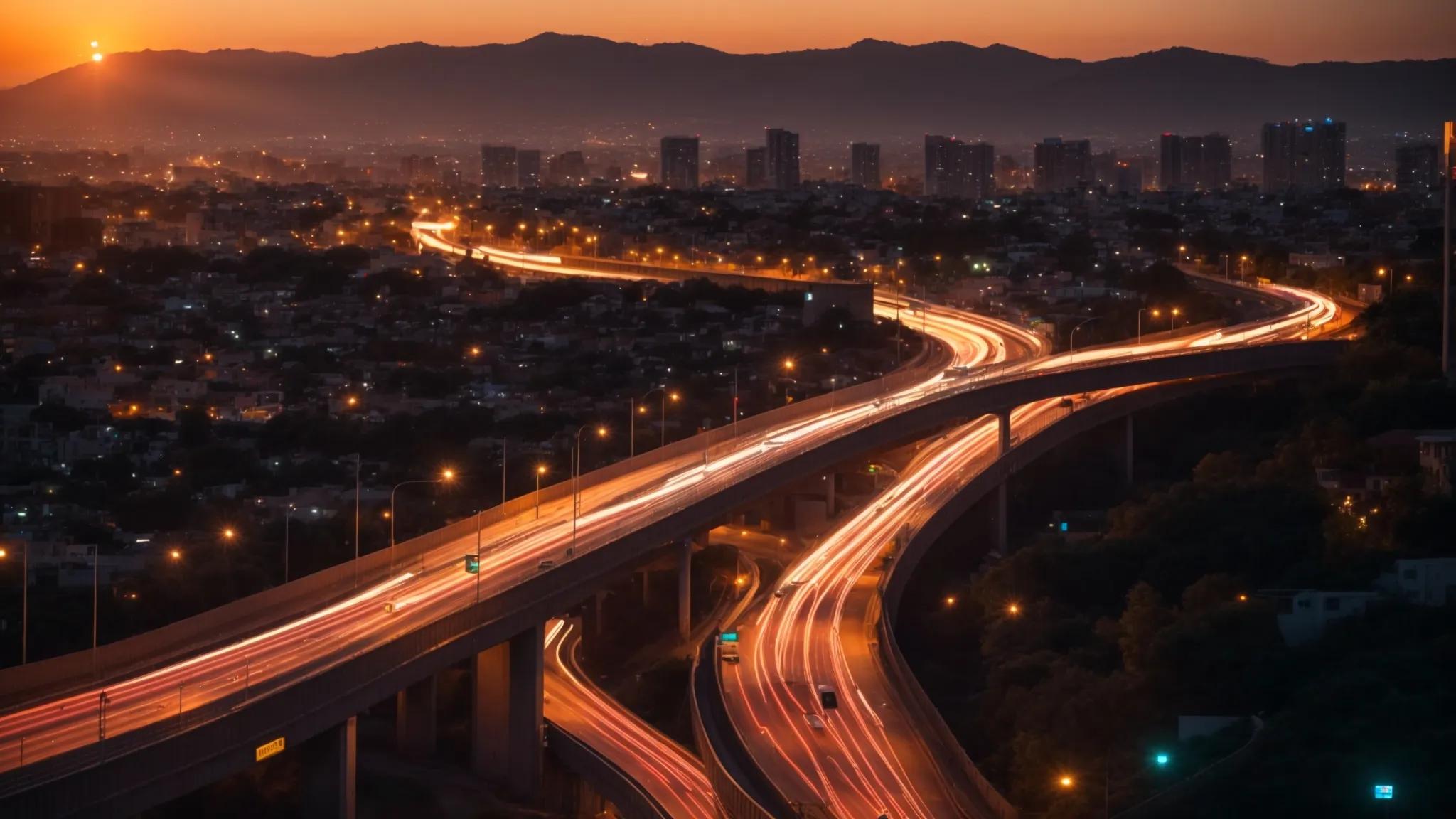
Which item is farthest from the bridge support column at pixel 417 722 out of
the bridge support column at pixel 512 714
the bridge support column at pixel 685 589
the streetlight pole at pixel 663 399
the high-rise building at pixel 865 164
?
the high-rise building at pixel 865 164

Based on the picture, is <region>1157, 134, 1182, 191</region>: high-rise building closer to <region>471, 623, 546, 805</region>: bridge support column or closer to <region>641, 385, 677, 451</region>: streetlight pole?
<region>641, 385, 677, 451</region>: streetlight pole

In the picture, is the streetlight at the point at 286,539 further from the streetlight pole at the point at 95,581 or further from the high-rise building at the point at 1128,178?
the high-rise building at the point at 1128,178

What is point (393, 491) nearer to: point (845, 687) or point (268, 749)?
point (845, 687)

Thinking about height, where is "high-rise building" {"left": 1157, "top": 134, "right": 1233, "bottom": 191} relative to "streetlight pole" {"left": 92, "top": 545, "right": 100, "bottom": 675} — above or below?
above

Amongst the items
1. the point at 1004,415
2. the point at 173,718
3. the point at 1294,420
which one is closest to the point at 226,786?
the point at 173,718

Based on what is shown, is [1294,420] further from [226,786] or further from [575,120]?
[575,120]

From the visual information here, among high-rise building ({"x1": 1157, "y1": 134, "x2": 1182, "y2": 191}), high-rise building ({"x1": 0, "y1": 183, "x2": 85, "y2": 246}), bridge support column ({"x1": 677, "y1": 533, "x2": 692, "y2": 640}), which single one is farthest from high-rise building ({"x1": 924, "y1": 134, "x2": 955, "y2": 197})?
bridge support column ({"x1": 677, "y1": 533, "x2": 692, "y2": 640})

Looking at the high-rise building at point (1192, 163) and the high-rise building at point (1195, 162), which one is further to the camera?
the high-rise building at point (1192, 163)
